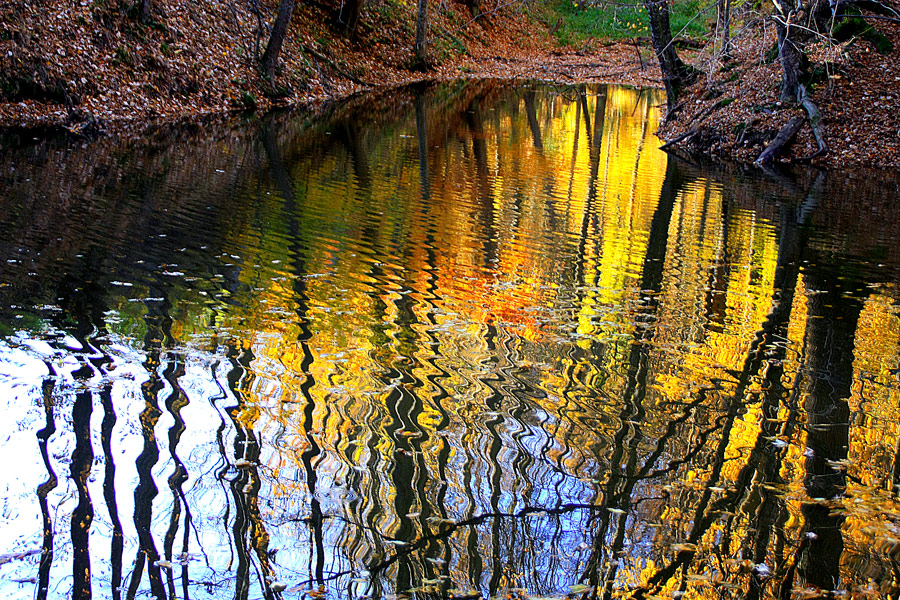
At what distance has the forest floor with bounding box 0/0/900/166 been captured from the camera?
1778 centimetres

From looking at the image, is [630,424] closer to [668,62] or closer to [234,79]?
[668,62]

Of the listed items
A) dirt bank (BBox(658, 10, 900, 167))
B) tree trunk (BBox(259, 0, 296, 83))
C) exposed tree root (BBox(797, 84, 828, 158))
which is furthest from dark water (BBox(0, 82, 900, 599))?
tree trunk (BBox(259, 0, 296, 83))

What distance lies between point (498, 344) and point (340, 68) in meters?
24.6

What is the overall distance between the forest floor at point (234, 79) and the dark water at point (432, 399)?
6.30 m

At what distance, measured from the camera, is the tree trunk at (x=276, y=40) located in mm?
22969

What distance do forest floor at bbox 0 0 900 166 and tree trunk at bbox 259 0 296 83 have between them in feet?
1.14

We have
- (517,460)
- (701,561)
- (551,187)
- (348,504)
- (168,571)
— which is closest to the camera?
(168,571)

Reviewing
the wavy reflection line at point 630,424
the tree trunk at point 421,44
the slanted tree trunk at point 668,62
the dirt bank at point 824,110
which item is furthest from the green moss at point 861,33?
the tree trunk at point 421,44

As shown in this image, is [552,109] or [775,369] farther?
[552,109]

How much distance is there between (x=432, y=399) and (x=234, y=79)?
1970 cm

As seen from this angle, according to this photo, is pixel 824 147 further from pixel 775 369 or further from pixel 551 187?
pixel 775 369

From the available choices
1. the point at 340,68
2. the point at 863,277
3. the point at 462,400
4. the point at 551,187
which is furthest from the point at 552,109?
the point at 462,400

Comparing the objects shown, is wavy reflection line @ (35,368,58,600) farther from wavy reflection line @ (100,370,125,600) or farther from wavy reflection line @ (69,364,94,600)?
wavy reflection line @ (100,370,125,600)

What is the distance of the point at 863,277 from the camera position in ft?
32.9
